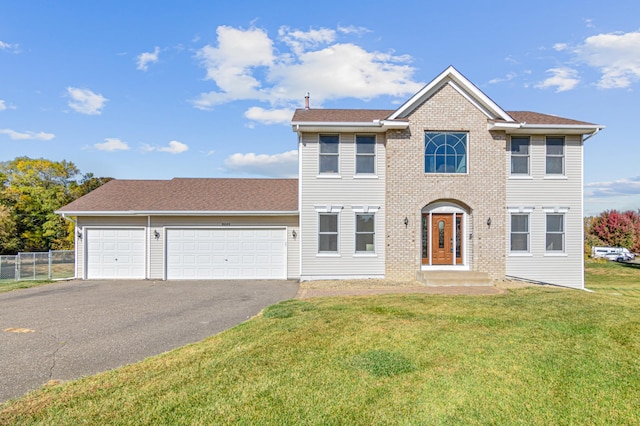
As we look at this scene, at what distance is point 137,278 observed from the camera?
16.1m

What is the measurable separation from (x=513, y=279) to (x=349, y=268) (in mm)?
6447

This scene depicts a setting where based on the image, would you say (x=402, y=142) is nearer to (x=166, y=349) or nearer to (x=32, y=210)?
(x=166, y=349)

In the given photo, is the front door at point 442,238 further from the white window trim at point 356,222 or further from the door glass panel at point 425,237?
the white window trim at point 356,222

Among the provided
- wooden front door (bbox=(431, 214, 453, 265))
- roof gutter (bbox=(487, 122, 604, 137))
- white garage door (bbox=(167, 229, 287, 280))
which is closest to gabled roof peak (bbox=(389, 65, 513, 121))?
roof gutter (bbox=(487, 122, 604, 137))

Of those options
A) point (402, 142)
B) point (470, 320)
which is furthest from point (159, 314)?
point (402, 142)

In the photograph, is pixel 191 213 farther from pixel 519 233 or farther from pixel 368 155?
pixel 519 233

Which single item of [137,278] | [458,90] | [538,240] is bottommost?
[137,278]

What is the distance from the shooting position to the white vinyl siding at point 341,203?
14.9 metres

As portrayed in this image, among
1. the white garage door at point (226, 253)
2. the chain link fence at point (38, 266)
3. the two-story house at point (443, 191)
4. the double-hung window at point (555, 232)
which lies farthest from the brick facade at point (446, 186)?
the chain link fence at point (38, 266)

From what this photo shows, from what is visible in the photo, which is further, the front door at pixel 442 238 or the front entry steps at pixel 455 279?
the front door at pixel 442 238

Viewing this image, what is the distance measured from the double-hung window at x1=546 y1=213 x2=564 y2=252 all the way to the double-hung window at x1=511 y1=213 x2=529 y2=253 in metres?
0.96

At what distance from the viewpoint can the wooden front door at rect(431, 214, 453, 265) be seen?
1469 cm

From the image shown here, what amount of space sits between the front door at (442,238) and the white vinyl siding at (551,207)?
2560 millimetres

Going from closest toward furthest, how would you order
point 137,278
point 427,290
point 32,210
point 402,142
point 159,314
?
point 159,314 → point 427,290 → point 402,142 → point 137,278 → point 32,210
